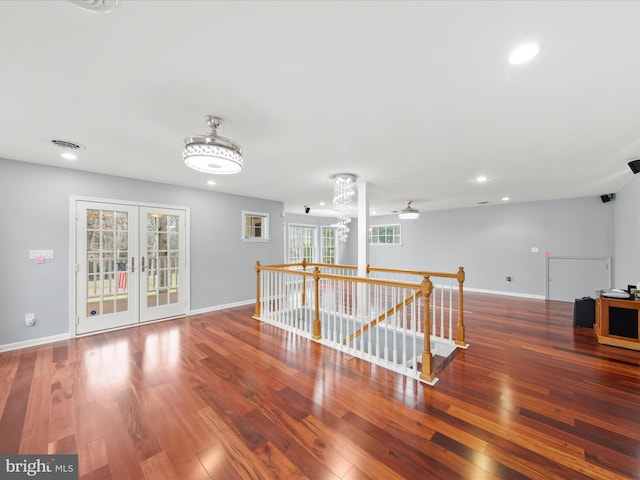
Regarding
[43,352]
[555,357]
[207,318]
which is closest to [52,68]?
[43,352]

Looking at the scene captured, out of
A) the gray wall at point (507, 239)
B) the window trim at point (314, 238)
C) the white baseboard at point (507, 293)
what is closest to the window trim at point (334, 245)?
the window trim at point (314, 238)

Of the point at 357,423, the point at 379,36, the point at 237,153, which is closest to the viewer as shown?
the point at 379,36

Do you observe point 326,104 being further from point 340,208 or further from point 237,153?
point 340,208

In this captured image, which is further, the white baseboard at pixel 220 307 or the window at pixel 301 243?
the window at pixel 301 243

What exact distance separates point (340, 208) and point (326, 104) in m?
2.29

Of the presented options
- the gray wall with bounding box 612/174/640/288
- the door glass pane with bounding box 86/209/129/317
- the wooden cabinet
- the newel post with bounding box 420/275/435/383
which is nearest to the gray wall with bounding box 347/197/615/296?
the gray wall with bounding box 612/174/640/288

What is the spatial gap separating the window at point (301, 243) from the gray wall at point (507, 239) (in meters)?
3.29

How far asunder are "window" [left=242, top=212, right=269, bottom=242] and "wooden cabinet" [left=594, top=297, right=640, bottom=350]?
6.02 metres

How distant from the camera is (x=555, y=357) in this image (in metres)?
3.06

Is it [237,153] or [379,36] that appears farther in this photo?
[237,153]

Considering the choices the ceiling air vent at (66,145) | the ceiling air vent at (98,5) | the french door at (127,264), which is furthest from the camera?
the french door at (127,264)

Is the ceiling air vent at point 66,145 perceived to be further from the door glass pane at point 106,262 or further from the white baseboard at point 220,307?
the white baseboard at point 220,307

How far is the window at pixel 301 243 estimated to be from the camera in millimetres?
9227

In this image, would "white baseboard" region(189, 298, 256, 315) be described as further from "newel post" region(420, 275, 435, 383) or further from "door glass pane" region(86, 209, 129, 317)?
"newel post" region(420, 275, 435, 383)
